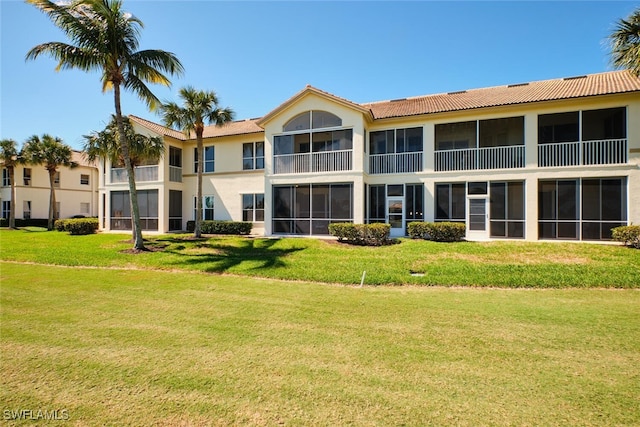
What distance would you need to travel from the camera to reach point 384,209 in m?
18.9

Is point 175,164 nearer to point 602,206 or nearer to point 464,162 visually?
point 464,162

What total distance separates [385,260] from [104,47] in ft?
49.9

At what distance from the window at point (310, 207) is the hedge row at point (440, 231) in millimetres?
3741

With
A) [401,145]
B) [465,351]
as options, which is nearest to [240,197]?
[401,145]

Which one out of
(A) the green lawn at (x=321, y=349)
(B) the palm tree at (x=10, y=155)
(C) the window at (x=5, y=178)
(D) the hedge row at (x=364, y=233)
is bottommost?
(A) the green lawn at (x=321, y=349)

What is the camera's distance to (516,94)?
17.9m

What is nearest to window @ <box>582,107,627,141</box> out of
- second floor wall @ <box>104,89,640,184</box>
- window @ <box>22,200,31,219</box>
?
second floor wall @ <box>104,89,640,184</box>

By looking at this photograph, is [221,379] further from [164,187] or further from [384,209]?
[164,187]

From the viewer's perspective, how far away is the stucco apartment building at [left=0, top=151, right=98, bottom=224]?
34.2 meters

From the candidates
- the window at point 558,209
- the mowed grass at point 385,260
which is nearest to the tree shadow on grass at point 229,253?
the mowed grass at point 385,260

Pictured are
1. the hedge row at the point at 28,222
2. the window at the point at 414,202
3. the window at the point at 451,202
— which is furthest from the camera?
the hedge row at the point at 28,222

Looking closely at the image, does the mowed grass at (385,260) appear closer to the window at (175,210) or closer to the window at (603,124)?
the window at (603,124)

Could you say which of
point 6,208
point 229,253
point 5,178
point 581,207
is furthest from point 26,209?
point 581,207

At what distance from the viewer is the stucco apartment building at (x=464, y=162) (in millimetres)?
15336
